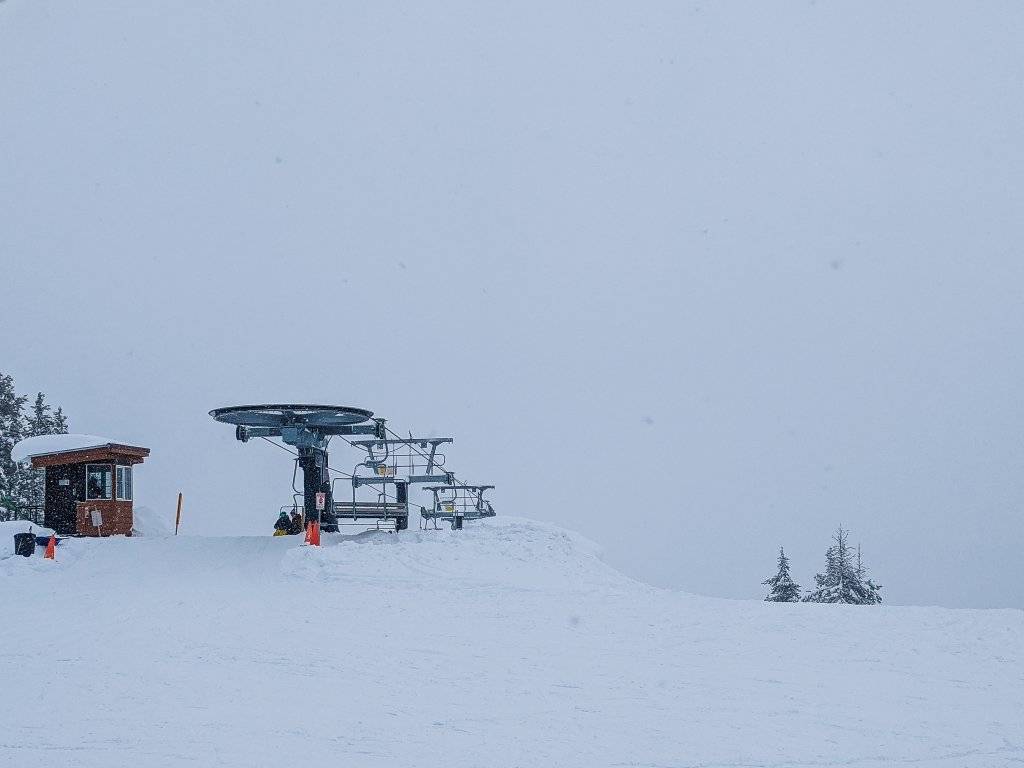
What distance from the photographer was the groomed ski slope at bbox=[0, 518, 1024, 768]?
683 cm

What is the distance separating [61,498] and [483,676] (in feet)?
64.6

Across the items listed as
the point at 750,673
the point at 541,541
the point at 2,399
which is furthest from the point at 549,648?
the point at 2,399

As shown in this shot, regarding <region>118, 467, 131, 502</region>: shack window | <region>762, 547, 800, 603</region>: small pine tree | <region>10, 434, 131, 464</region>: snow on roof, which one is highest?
<region>10, 434, 131, 464</region>: snow on roof

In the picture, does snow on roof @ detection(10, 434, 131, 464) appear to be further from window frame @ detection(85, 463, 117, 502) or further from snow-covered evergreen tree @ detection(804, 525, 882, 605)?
snow-covered evergreen tree @ detection(804, 525, 882, 605)

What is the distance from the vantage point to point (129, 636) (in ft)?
35.8

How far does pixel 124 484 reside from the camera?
2569 cm

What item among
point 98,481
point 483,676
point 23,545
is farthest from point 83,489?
point 483,676

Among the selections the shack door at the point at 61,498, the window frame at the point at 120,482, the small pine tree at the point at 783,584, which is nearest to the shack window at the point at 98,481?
the window frame at the point at 120,482

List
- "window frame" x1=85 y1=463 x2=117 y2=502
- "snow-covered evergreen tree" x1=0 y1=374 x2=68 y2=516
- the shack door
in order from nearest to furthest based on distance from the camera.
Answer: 1. the shack door
2. "window frame" x1=85 y1=463 x2=117 y2=502
3. "snow-covered evergreen tree" x1=0 y1=374 x2=68 y2=516

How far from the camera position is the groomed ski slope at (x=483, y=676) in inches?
269

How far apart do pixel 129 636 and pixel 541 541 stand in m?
10.5

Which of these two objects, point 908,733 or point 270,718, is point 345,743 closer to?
point 270,718

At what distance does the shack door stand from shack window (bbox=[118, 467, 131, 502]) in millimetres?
1203

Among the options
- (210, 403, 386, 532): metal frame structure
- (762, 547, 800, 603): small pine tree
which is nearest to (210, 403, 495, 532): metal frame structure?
(210, 403, 386, 532): metal frame structure
